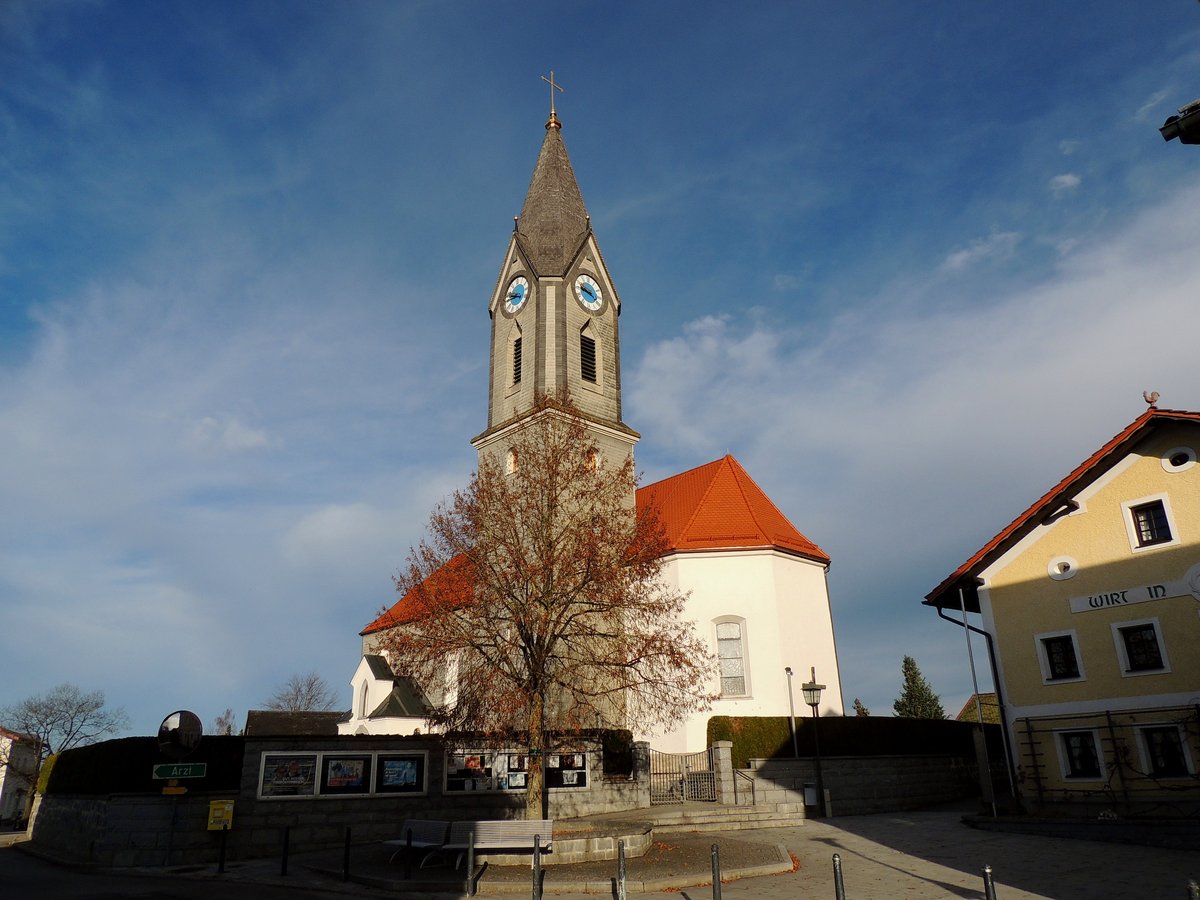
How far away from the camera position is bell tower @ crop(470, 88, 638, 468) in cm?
3212

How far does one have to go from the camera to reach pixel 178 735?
1700cm

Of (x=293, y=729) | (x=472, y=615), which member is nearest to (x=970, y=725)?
(x=472, y=615)

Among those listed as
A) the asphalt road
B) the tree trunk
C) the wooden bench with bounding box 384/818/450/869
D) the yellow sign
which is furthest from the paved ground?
the tree trunk

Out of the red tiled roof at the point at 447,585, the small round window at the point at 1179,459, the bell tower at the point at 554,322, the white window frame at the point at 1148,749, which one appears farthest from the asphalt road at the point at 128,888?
the small round window at the point at 1179,459

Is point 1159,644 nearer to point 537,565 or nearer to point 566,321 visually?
point 537,565

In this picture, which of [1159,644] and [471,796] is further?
[471,796]

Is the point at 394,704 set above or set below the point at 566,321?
below

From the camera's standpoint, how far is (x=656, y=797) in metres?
24.9

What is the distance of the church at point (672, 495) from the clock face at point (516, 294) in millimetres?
64

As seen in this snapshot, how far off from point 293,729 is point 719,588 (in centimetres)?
3683

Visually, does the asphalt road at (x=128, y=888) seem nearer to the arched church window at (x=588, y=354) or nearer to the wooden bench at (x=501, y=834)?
the wooden bench at (x=501, y=834)

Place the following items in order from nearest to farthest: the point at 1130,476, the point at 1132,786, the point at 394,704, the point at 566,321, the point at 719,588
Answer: the point at 1132,786 < the point at 1130,476 < the point at 719,588 < the point at 566,321 < the point at 394,704

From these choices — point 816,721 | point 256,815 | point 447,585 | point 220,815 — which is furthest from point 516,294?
point 220,815

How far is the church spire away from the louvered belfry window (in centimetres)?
283
